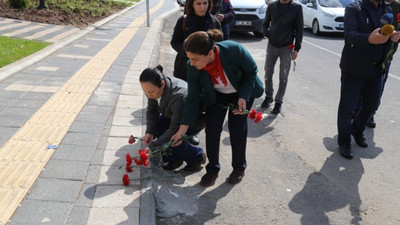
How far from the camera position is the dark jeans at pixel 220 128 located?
378 cm

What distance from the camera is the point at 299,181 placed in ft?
13.6

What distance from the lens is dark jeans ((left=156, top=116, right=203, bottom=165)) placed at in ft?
13.2

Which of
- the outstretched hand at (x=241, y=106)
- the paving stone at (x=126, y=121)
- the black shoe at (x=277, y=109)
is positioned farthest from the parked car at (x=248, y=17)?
the outstretched hand at (x=241, y=106)

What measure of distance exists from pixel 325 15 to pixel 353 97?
11166mm

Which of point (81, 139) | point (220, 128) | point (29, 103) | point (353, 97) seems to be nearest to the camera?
point (220, 128)

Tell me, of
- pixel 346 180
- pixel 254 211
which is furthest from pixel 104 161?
pixel 346 180

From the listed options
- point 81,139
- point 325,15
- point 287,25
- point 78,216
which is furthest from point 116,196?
point 325,15

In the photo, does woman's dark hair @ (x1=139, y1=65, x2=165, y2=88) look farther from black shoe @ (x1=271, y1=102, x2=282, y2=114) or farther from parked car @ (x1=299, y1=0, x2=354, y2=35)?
parked car @ (x1=299, y1=0, x2=354, y2=35)

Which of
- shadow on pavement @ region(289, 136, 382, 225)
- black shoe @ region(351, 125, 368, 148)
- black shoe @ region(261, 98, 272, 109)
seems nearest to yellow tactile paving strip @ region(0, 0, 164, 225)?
shadow on pavement @ region(289, 136, 382, 225)

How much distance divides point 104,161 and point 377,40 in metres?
2.81

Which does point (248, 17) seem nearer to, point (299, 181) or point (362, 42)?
point (362, 42)

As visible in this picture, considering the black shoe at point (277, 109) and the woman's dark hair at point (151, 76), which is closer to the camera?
the woman's dark hair at point (151, 76)

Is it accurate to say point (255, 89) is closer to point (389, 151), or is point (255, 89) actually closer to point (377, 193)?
point (377, 193)

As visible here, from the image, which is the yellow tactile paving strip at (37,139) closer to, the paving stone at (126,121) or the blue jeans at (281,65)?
the paving stone at (126,121)
